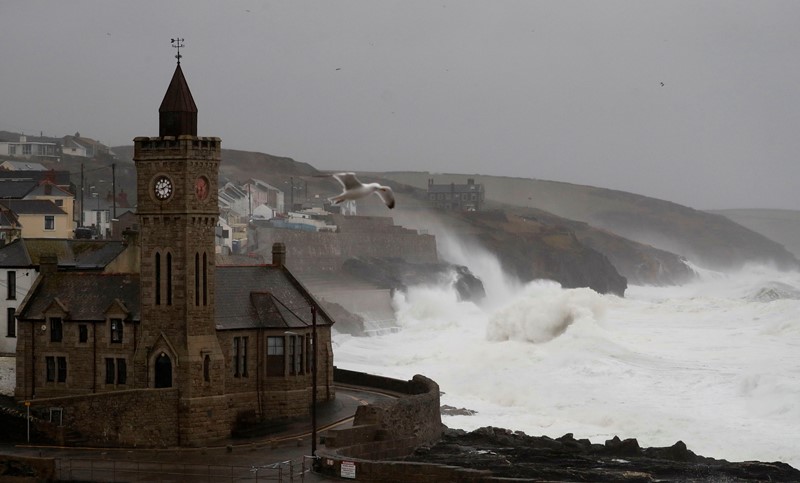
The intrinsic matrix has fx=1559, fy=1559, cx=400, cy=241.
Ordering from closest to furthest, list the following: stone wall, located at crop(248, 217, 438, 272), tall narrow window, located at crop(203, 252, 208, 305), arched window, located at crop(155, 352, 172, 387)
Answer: arched window, located at crop(155, 352, 172, 387) → tall narrow window, located at crop(203, 252, 208, 305) → stone wall, located at crop(248, 217, 438, 272)

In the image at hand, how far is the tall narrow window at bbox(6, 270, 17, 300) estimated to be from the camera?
44844 mm

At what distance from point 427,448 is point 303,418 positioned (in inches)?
140

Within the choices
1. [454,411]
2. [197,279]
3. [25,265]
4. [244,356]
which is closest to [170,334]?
[197,279]

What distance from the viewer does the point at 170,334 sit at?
3944 centimetres

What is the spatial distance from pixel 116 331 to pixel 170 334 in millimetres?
2247

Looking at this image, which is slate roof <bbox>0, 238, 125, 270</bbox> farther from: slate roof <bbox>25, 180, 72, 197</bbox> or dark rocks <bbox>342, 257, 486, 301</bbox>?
dark rocks <bbox>342, 257, 486, 301</bbox>

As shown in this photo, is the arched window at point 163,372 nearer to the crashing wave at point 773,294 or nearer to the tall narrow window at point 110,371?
the tall narrow window at point 110,371

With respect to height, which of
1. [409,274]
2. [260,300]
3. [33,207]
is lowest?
[260,300]

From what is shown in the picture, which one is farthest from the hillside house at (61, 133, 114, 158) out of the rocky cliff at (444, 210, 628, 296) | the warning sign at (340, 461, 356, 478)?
the warning sign at (340, 461, 356, 478)

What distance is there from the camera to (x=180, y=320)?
3934 centimetres

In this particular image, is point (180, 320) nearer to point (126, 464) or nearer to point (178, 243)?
point (178, 243)

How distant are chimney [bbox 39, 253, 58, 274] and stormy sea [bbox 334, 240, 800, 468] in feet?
48.0

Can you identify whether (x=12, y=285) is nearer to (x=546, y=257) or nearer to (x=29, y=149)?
(x=29, y=149)

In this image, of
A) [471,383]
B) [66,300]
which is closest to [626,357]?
[471,383]
